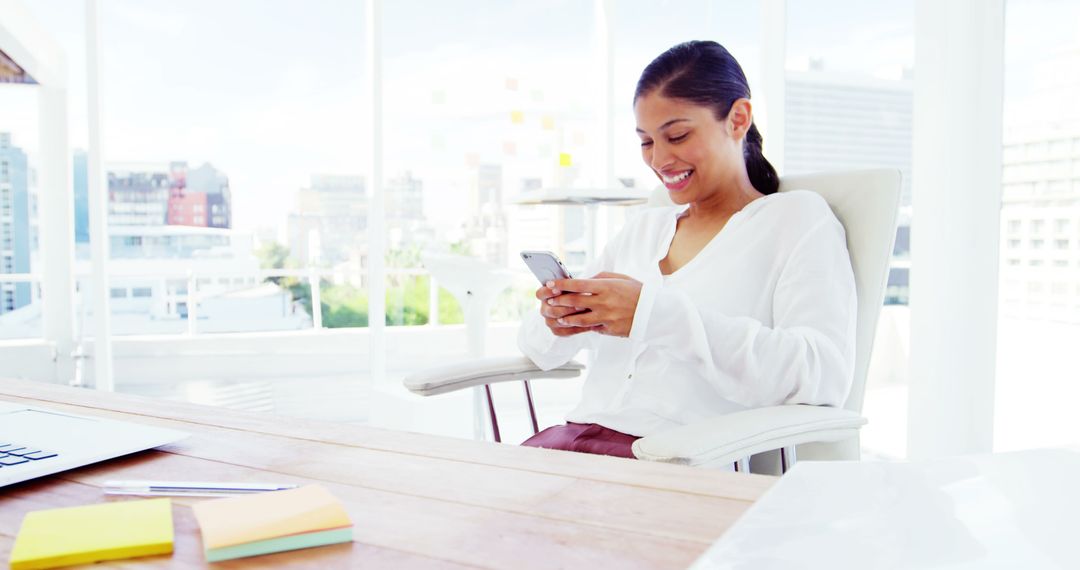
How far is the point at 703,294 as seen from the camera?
4.54ft

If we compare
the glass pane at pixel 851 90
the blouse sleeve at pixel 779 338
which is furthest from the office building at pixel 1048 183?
the blouse sleeve at pixel 779 338

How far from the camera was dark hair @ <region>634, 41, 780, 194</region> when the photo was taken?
1424 mm

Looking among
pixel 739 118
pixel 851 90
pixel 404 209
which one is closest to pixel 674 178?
pixel 739 118

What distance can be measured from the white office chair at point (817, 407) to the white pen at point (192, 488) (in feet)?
1.42

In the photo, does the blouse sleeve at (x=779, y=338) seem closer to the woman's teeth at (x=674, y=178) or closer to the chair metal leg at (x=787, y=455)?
the chair metal leg at (x=787, y=455)

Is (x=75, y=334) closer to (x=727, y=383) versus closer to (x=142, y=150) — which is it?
(x=142, y=150)

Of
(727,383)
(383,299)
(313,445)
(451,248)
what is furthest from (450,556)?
(451,248)

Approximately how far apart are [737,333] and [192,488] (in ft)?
2.61

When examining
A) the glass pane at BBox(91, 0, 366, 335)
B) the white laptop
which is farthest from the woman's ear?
the glass pane at BBox(91, 0, 366, 335)

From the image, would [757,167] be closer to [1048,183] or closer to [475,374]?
[475,374]

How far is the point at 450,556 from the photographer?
0.53 meters

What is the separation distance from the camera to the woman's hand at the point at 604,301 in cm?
119

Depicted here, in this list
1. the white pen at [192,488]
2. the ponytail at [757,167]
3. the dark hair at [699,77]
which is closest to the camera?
the white pen at [192,488]

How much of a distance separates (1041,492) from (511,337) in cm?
436
